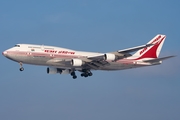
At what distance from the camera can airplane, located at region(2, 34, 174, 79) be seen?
78688 millimetres

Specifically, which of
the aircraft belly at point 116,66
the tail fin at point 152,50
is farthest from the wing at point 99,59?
the tail fin at point 152,50

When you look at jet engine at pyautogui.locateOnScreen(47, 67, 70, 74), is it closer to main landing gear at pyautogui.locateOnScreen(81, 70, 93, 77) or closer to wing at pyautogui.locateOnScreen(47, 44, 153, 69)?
main landing gear at pyautogui.locateOnScreen(81, 70, 93, 77)

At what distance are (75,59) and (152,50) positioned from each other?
1710 centimetres

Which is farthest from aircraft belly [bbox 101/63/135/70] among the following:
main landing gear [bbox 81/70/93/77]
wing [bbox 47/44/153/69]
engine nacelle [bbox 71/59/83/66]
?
engine nacelle [bbox 71/59/83/66]

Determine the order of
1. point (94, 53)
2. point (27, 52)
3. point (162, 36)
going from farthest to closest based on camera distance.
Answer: point (162, 36), point (94, 53), point (27, 52)

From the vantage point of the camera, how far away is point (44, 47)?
80312 mm

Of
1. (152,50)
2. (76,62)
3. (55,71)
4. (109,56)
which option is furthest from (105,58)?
(152,50)

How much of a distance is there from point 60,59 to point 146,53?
58.7 feet

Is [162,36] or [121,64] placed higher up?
[162,36]

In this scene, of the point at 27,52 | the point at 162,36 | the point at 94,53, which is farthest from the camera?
the point at 162,36

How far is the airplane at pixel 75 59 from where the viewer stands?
78.7 m

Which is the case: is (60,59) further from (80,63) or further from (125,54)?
(125,54)

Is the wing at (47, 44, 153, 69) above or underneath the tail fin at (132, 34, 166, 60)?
underneath

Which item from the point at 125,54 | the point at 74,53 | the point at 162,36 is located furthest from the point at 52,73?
the point at 162,36
